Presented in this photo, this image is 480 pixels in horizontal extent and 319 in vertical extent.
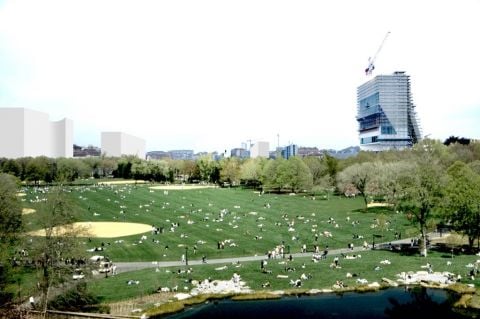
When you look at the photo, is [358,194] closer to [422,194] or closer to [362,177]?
[362,177]

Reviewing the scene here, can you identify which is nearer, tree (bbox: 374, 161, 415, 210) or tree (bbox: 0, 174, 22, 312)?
tree (bbox: 0, 174, 22, 312)

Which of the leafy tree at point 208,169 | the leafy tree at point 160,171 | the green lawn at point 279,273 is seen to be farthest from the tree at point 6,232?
the leafy tree at point 160,171

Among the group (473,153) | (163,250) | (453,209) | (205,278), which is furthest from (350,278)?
(473,153)

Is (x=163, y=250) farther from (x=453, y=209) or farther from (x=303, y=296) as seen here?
(x=453, y=209)

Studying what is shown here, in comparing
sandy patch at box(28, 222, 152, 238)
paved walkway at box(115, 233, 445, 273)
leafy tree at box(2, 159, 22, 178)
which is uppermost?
leafy tree at box(2, 159, 22, 178)

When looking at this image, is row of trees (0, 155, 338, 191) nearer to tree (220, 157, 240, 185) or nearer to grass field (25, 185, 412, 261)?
tree (220, 157, 240, 185)

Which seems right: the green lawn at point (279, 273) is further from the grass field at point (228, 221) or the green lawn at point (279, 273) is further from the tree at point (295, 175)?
the tree at point (295, 175)

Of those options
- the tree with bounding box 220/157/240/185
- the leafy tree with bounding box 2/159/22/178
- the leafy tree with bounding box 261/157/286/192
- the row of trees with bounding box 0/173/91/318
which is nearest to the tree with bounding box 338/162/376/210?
the leafy tree with bounding box 261/157/286/192
